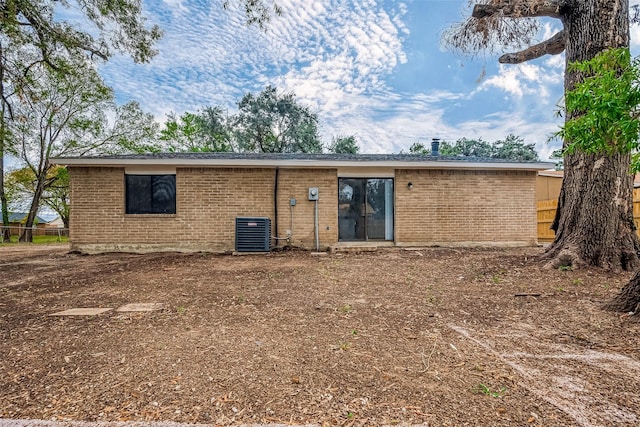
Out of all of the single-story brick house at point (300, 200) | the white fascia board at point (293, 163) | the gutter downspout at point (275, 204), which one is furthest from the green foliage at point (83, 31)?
the gutter downspout at point (275, 204)

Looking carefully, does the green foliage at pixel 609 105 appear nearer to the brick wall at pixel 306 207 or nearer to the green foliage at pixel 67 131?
the brick wall at pixel 306 207

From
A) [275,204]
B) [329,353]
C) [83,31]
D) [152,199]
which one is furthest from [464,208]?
[83,31]

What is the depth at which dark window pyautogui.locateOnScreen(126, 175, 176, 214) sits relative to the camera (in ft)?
27.9

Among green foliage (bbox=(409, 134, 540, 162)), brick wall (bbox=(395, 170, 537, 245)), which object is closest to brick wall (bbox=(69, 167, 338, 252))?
brick wall (bbox=(395, 170, 537, 245))

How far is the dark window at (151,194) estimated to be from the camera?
8.49 meters

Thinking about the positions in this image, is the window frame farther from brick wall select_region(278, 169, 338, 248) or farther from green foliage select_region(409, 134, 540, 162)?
green foliage select_region(409, 134, 540, 162)

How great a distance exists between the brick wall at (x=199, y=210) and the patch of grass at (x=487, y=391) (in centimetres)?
707

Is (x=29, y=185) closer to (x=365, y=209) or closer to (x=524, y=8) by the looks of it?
(x=365, y=209)

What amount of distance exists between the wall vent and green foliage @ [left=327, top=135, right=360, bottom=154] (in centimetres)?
1616

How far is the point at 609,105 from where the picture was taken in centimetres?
235

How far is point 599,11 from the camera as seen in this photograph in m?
5.28

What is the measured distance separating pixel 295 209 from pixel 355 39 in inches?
251

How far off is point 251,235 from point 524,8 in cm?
734

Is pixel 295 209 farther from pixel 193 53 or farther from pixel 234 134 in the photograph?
pixel 234 134
